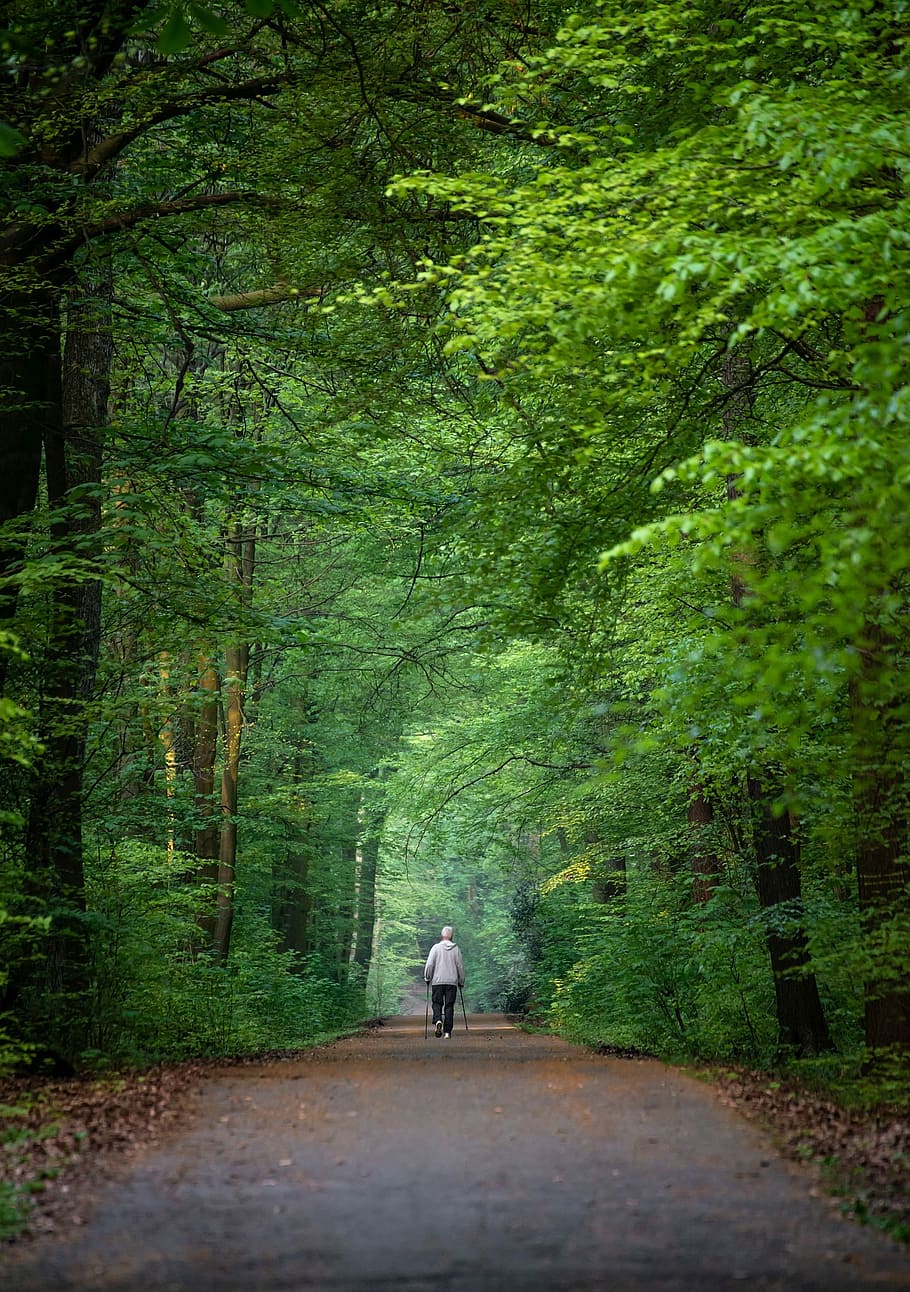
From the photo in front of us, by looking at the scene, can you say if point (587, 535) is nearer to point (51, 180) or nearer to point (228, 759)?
point (51, 180)

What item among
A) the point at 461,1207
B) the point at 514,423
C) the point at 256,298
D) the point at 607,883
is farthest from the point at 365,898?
the point at 461,1207

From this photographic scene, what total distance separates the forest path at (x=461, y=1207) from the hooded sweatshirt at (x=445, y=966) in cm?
1160

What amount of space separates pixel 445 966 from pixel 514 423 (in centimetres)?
1053

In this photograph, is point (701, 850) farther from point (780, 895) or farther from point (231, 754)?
point (231, 754)

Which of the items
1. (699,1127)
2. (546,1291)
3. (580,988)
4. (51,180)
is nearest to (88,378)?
(51,180)

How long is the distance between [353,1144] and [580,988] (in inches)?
664

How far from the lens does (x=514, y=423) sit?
1427cm

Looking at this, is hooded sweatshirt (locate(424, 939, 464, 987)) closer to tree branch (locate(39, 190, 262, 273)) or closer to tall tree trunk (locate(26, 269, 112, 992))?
tall tree trunk (locate(26, 269, 112, 992))

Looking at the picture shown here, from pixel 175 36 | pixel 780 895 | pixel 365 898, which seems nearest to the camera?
pixel 175 36

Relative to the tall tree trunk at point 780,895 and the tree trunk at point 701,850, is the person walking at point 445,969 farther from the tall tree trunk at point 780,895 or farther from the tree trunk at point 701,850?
the tall tree trunk at point 780,895

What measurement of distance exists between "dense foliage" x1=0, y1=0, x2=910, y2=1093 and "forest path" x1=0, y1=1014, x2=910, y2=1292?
2.32m

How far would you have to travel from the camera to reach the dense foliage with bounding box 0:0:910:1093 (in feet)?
27.4

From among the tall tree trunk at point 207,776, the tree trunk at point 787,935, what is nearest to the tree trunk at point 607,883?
the tall tree trunk at point 207,776

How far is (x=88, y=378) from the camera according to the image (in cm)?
1420
